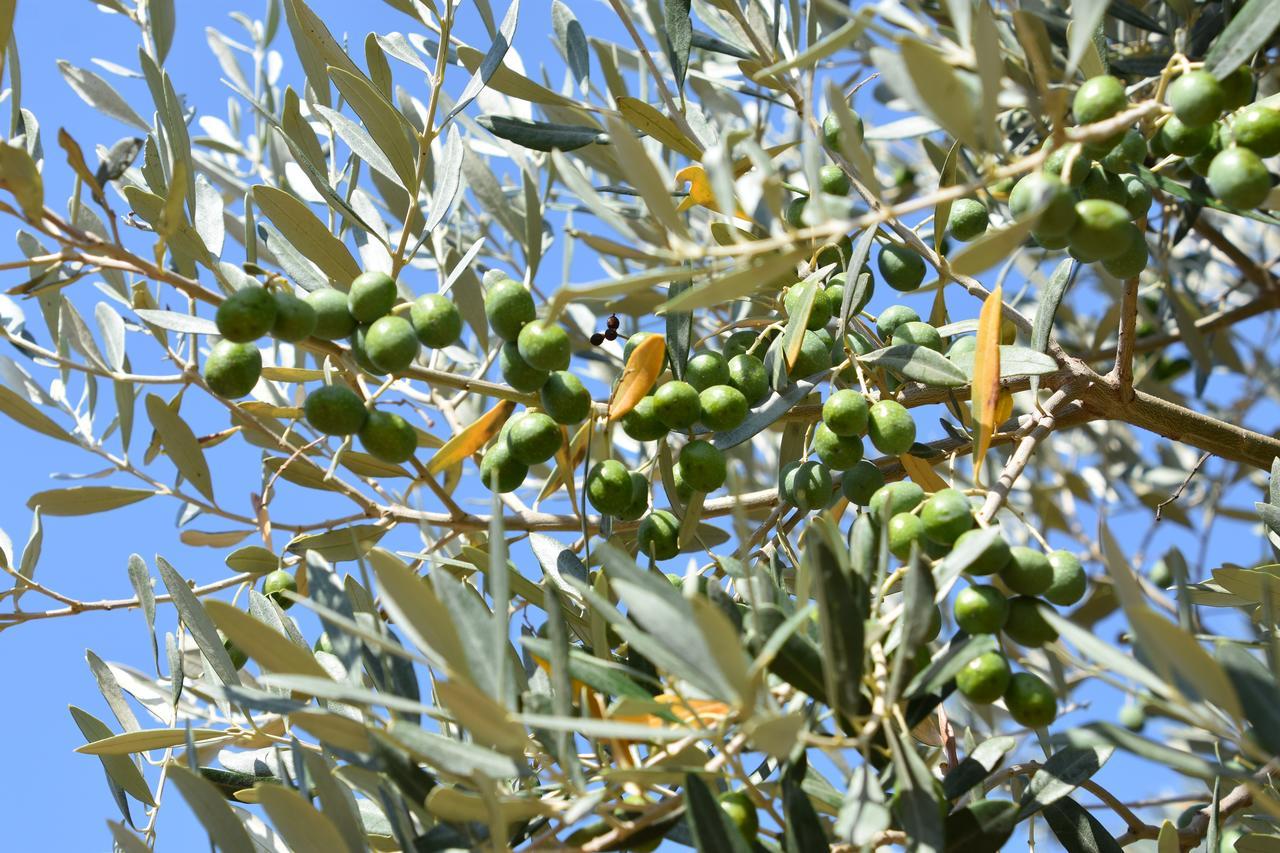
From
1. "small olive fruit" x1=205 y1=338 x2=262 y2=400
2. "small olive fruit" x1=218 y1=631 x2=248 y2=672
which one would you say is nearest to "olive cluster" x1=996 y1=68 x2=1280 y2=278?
"small olive fruit" x1=205 y1=338 x2=262 y2=400

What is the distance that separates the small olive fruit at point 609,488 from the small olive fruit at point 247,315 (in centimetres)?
48

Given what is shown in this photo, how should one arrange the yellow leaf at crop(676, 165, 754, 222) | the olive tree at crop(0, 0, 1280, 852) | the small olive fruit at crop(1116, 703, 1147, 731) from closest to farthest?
the olive tree at crop(0, 0, 1280, 852)
the yellow leaf at crop(676, 165, 754, 222)
the small olive fruit at crop(1116, 703, 1147, 731)

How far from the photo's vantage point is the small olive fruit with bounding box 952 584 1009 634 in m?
1.14

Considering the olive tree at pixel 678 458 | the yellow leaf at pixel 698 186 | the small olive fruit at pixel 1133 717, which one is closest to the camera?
the olive tree at pixel 678 458

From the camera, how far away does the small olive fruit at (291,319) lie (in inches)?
49.3

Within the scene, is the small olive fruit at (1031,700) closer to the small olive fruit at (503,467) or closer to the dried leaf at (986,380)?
the dried leaf at (986,380)

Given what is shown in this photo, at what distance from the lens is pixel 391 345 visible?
1.30 metres

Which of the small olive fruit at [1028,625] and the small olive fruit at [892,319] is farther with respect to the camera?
the small olive fruit at [892,319]

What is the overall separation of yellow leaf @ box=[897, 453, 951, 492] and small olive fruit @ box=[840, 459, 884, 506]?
5 cm

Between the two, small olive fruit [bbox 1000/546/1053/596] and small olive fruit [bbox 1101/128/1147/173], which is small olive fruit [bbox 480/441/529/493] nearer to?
small olive fruit [bbox 1000/546/1053/596]

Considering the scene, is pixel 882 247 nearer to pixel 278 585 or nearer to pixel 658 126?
pixel 658 126

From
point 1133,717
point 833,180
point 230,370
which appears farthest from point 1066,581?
point 1133,717

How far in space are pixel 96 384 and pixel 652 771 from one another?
63.0 inches

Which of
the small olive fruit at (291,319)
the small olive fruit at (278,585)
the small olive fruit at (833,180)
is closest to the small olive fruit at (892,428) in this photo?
the small olive fruit at (833,180)
